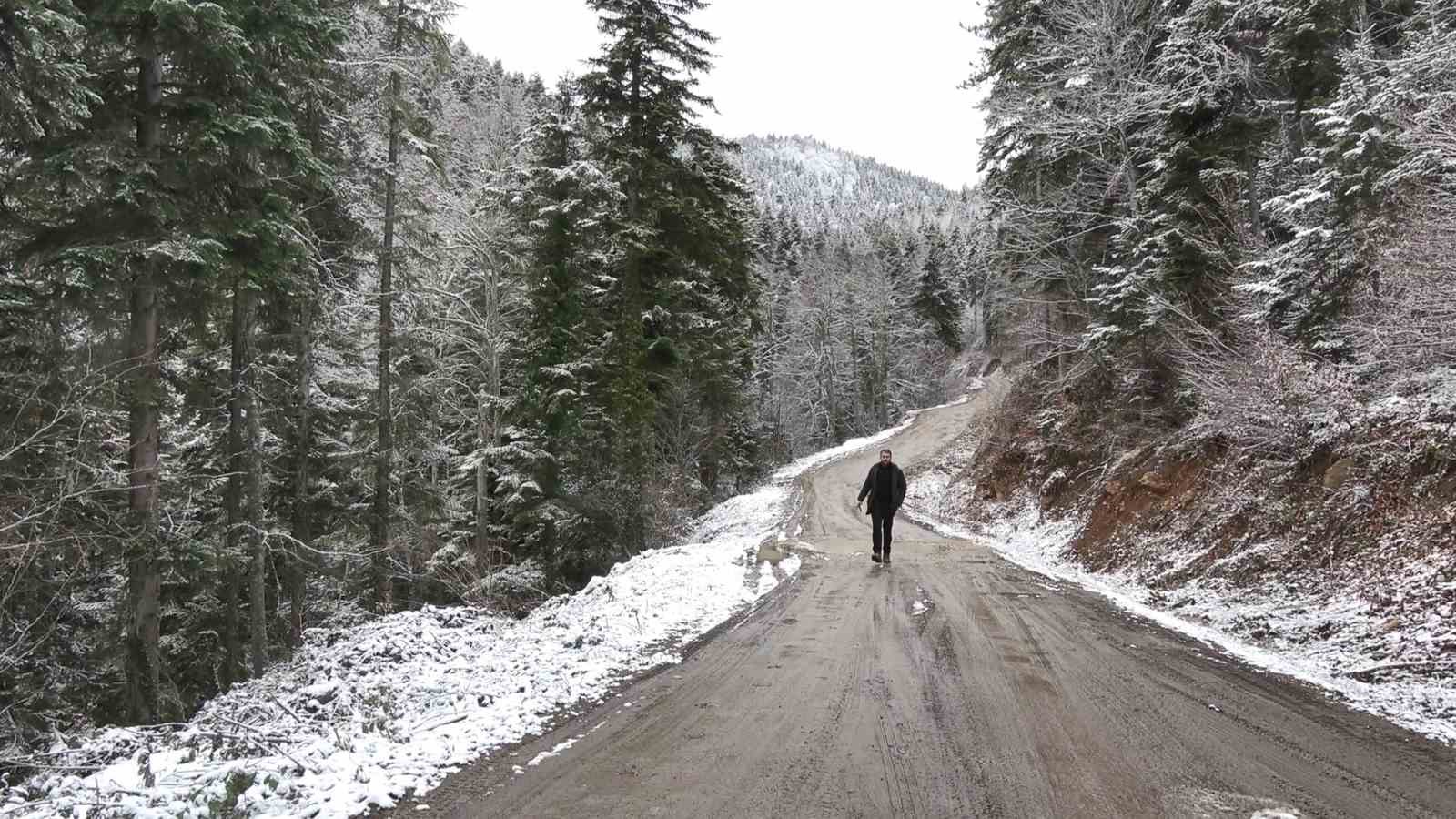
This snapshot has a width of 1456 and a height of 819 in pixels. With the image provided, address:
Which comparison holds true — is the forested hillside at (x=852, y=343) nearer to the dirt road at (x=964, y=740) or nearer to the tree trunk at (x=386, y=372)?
the tree trunk at (x=386, y=372)

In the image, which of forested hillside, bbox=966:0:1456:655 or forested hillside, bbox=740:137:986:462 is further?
forested hillside, bbox=740:137:986:462

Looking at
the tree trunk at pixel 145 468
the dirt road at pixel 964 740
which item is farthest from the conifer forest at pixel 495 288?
the dirt road at pixel 964 740

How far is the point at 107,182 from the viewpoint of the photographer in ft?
29.0

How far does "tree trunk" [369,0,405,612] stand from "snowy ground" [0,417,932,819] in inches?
161

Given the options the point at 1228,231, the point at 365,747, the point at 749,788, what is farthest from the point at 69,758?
the point at 1228,231

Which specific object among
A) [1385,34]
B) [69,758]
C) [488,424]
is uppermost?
[1385,34]

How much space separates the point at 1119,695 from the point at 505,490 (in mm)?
18294

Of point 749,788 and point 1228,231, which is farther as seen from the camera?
point 1228,231

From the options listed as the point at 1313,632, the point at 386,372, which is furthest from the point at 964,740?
the point at 386,372

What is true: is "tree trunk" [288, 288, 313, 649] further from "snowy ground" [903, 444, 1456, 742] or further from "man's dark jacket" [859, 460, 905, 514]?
"snowy ground" [903, 444, 1456, 742]

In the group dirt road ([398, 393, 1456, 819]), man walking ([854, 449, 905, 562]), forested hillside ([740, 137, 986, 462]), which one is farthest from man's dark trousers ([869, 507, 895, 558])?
forested hillside ([740, 137, 986, 462])

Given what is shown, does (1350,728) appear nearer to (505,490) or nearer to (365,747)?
(365,747)

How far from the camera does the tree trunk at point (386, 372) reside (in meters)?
15.5

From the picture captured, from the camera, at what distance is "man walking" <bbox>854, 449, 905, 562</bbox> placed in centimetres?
1230
